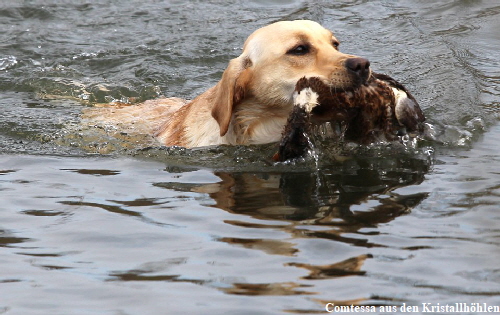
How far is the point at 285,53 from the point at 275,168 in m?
0.88

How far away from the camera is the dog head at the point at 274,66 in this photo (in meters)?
5.93

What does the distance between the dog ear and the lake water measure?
0.34 m

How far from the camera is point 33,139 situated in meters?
7.39

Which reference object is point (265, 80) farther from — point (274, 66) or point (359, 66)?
point (359, 66)

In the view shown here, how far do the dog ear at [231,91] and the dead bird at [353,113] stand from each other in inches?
19.2

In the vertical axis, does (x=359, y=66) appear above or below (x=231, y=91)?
above

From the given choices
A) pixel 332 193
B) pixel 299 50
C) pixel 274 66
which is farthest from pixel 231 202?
pixel 299 50

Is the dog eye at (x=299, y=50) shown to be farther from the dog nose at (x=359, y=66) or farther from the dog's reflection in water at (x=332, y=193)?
the dog's reflection in water at (x=332, y=193)

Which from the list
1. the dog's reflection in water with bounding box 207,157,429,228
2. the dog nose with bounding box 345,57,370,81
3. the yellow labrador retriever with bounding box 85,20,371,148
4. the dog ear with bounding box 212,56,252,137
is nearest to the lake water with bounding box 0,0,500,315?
the dog's reflection in water with bounding box 207,157,429,228

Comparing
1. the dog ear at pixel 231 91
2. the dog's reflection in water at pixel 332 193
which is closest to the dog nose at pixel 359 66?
the dog's reflection in water at pixel 332 193

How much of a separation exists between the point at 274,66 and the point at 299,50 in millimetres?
227

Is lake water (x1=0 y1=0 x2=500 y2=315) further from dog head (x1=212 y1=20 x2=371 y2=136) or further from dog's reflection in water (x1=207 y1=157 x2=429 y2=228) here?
dog head (x1=212 y1=20 x2=371 y2=136)

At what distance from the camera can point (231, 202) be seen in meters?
5.26

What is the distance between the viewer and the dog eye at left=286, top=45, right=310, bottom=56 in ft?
19.6
